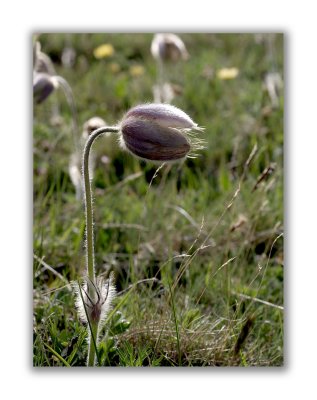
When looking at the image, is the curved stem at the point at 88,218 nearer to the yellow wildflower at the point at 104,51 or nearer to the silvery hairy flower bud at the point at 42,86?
the silvery hairy flower bud at the point at 42,86

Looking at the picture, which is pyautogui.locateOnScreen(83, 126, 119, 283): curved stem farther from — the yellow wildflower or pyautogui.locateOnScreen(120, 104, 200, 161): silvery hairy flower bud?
the yellow wildflower

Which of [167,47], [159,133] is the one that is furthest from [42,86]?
[159,133]

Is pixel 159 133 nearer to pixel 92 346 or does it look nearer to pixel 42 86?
pixel 92 346

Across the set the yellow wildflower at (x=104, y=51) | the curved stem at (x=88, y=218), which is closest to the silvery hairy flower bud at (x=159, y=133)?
the curved stem at (x=88, y=218)

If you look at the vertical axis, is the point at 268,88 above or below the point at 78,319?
above
